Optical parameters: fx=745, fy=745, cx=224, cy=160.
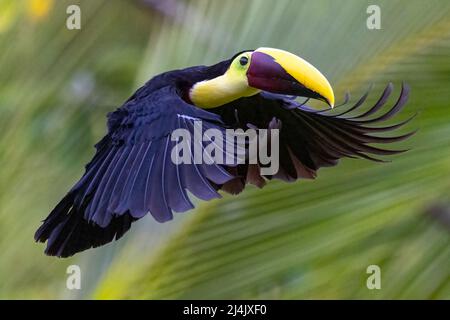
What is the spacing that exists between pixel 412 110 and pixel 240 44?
16.2 inches

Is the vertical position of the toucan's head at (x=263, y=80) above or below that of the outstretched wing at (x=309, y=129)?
above

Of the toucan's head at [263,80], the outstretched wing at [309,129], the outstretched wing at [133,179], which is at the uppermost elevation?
the toucan's head at [263,80]

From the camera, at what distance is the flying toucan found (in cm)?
148

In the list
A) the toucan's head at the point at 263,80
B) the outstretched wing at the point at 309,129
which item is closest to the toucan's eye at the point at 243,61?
the toucan's head at the point at 263,80

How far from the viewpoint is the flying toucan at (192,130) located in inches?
58.1

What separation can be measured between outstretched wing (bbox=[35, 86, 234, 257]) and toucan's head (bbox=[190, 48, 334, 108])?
0.43ft

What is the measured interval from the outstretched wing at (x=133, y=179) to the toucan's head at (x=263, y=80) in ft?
0.43

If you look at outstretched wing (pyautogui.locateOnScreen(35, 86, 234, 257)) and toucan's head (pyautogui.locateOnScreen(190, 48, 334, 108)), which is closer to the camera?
outstretched wing (pyautogui.locateOnScreen(35, 86, 234, 257))

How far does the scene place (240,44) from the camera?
1698 mm

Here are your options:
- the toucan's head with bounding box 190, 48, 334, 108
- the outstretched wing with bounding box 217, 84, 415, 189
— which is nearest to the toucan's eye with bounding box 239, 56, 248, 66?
the toucan's head with bounding box 190, 48, 334, 108

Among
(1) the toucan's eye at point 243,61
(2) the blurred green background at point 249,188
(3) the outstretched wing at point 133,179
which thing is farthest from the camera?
(1) the toucan's eye at point 243,61

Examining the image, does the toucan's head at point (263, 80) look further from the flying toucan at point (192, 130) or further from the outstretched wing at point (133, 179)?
the outstretched wing at point (133, 179)

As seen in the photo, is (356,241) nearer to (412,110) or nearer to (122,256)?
(412,110)

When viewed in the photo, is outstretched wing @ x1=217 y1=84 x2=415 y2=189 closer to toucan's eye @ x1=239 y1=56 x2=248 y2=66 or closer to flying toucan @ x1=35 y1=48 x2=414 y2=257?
flying toucan @ x1=35 y1=48 x2=414 y2=257
